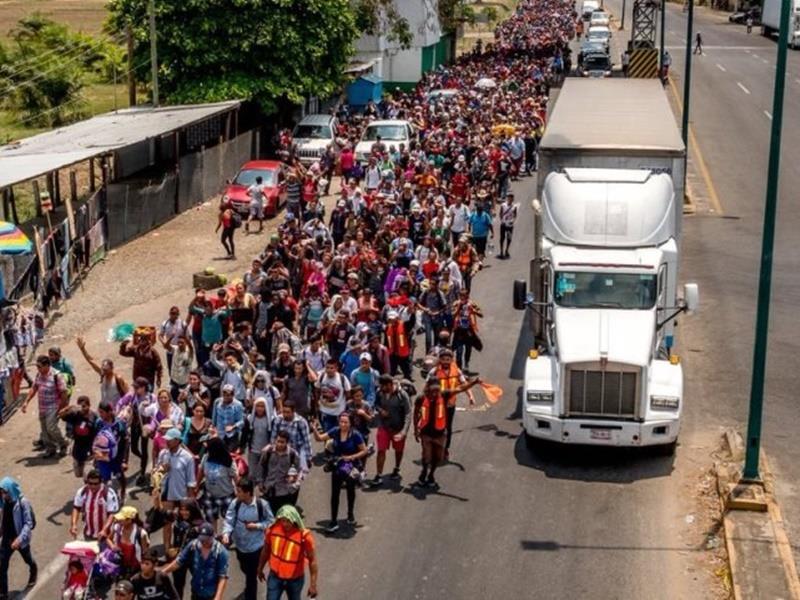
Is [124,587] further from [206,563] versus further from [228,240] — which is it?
[228,240]

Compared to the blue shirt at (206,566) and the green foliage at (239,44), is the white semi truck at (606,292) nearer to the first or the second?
the blue shirt at (206,566)

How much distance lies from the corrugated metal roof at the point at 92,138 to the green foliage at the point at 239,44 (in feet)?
6.15

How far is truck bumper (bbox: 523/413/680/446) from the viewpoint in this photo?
1639cm

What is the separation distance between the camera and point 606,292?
57.5 feet

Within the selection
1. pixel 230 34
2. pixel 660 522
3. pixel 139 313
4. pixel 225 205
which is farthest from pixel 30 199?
pixel 660 522

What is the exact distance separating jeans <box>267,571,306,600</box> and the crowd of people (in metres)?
0.01

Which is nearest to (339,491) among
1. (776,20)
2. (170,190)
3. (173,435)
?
(173,435)

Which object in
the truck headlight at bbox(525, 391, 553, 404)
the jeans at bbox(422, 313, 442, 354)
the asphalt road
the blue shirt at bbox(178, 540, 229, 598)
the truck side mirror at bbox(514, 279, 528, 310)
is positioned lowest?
the asphalt road

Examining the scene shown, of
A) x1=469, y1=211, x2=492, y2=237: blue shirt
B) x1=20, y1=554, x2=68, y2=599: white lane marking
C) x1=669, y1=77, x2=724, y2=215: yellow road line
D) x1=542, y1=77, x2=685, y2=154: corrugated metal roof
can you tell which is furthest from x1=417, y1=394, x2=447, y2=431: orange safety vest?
x1=669, y1=77, x2=724, y2=215: yellow road line

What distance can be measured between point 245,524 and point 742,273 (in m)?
18.7

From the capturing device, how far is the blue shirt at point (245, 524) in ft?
39.8

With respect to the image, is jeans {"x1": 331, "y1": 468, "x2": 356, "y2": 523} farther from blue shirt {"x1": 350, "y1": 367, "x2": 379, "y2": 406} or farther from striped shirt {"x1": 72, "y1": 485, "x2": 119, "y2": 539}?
striped shirt {"x1": 72, "y1": 485, "x2": 119, "y2": 539}

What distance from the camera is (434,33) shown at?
66.7 meters

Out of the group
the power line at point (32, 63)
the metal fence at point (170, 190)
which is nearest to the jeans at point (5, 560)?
the metal fence at point (170, 190)
